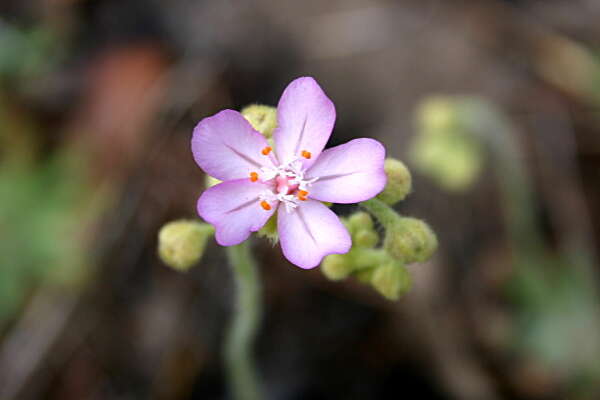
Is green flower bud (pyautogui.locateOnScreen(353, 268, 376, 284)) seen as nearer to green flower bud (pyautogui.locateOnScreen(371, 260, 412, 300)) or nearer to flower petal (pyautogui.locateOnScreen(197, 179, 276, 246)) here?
green flower bud (pyautogui.locateOnScreen(371, 260, 412, 300))

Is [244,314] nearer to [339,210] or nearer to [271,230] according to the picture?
[271,230]

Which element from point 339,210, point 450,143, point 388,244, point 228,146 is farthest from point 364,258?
point 450,143

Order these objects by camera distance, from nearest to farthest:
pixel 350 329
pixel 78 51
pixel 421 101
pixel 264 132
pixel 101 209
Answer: pixel 264 132, pixel 350 329, pixel 101 209, pixel 421 101, pixel 78 51

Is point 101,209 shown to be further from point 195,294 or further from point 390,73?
point 390,73

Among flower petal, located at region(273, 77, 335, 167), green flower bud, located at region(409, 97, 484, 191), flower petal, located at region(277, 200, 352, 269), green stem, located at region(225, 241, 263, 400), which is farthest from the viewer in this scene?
green flower bud, located at region(409, 97, 484, 191)

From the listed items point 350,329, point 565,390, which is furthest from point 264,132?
point 565,390

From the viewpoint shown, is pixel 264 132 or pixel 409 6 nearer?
pixel 264 132

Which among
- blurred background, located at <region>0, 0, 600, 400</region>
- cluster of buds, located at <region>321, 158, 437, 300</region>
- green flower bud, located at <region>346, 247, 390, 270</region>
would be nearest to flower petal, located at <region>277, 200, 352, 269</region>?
cluster of buds, located at <region>321, 158, 437, 300</region>

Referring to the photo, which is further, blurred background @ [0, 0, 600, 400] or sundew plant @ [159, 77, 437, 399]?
blurred background @ [0, 0, 600, 400]
